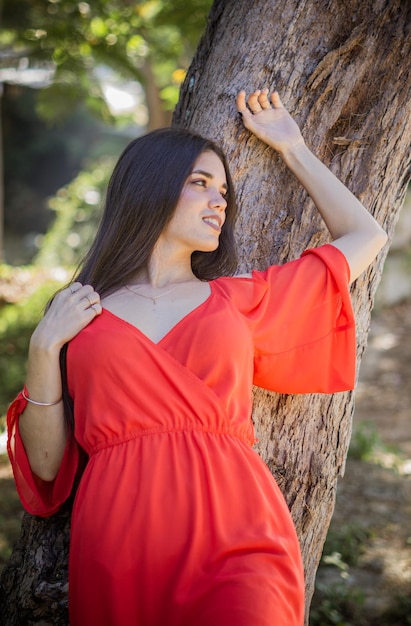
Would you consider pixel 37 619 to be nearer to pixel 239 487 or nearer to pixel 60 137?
pixel 239 487

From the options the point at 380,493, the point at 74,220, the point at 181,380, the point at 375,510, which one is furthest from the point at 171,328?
the point at 74,220

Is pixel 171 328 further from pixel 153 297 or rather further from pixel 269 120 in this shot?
pixel 269 120

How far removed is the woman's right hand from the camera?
234cm

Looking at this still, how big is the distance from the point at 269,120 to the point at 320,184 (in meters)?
0.32

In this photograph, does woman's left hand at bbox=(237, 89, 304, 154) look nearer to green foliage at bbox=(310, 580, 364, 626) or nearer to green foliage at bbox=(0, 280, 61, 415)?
green foliage at bbox=(310, 580, 364, 626)

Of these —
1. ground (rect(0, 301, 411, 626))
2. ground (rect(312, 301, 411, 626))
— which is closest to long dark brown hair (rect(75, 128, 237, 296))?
ground (rect(0, 301, 411, 626))

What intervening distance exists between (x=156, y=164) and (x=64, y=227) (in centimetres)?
1120

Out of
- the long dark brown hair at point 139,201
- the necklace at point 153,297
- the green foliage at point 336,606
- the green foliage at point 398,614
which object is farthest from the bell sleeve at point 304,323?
the green foliage at point 398,614

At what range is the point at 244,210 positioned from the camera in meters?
2.82

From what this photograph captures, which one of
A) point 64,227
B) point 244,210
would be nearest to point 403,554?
point 244,210

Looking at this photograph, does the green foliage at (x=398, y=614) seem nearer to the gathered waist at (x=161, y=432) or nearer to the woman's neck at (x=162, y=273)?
the gathered waist at (x=161, y=432)

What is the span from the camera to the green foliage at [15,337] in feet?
25.4

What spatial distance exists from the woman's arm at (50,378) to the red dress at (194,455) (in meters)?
0.04

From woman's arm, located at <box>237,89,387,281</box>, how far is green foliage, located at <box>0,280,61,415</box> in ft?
14.5
